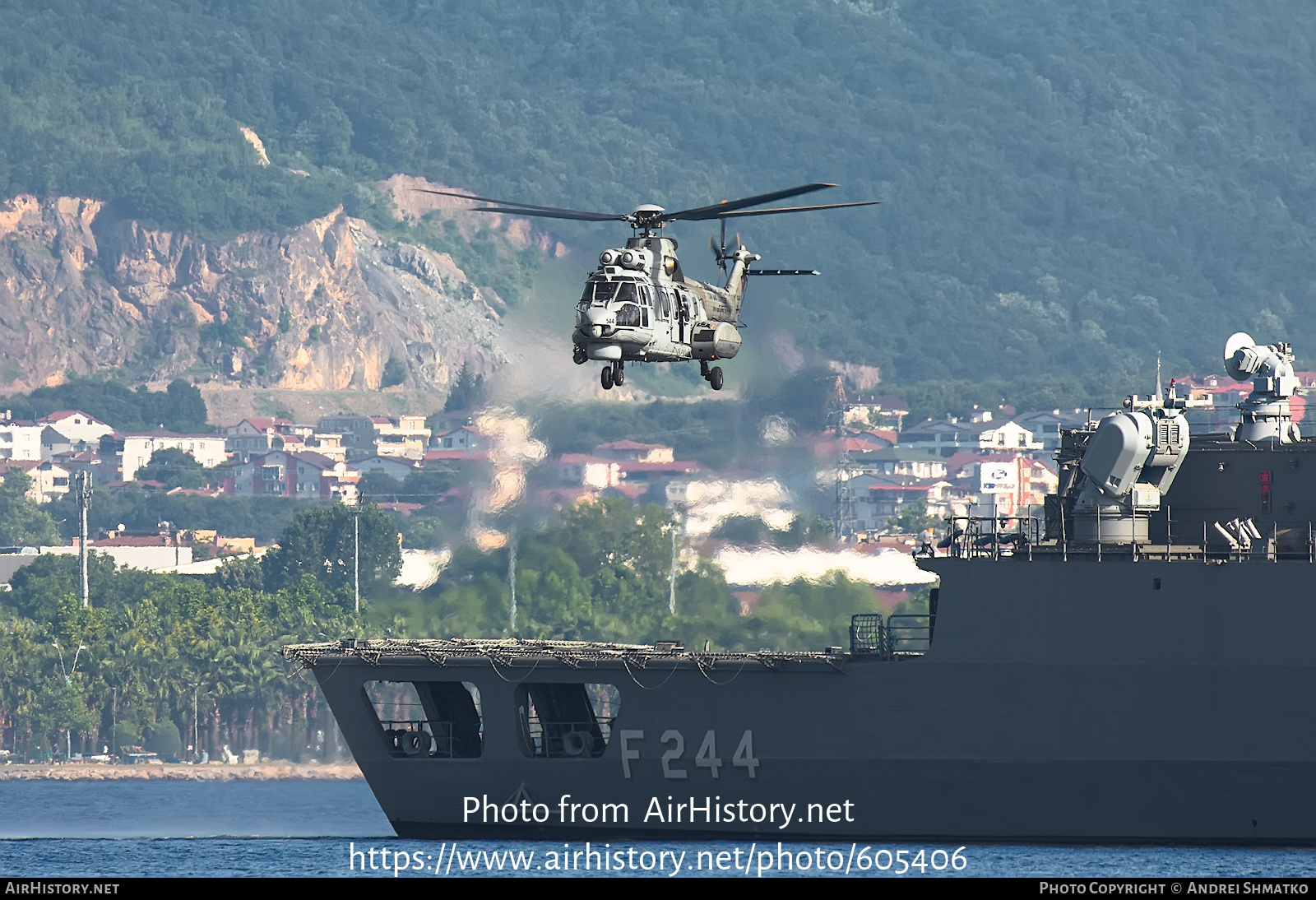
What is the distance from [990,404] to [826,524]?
9348cm

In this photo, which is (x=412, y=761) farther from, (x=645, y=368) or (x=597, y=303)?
(x=645, y=368)

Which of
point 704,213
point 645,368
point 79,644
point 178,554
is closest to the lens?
point 704,213

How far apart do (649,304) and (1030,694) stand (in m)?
11.0

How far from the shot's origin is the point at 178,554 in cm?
16400

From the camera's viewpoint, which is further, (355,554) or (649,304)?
(355,554)

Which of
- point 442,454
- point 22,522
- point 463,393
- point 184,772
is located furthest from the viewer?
point 22,522

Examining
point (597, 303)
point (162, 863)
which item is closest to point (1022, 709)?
point (597, 303)

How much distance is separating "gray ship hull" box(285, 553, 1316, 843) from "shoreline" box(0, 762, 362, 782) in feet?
196

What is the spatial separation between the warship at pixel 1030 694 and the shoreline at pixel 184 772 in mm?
59615

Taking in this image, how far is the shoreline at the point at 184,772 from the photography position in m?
112

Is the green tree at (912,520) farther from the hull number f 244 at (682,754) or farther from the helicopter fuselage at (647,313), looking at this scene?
the helicopter fuselage at (647,313)

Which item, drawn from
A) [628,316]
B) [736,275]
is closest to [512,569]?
[736,275]

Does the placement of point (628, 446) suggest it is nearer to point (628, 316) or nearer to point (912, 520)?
point (912, 520)

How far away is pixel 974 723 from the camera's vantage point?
4944 cm
